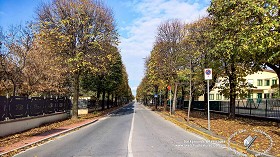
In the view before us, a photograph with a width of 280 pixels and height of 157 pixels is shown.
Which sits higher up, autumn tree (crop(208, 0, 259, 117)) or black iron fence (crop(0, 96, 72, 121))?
autumn tree (crop(208, 0, 259, 117))

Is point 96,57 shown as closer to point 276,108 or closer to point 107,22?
point 107,22

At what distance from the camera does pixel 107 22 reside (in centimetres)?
3008

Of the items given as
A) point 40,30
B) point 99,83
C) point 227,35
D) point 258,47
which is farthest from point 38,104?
point 99,83

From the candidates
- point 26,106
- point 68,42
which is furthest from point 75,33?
point 26,106

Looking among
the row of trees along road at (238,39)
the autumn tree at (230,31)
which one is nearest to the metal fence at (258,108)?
the row of trees along road at (238,39)

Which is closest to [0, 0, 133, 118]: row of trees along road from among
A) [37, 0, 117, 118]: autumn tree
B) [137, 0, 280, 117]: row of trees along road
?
[37, 0, 117, 118]: autumn tree

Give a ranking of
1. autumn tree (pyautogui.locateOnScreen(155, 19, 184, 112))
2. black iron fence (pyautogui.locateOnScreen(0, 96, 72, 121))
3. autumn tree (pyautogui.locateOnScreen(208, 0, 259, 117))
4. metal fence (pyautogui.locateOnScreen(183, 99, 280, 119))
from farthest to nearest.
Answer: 1. autumn tree (pyautogui.locateOnScreen(155, 19, 184, 112))
2. metal fence (pyautogui.locateOnScreen(183, 99, 280, 119))
3. autumn tree (pyautogui.locateOnScreen(208, 0, 259, 117))
4. black iron fence (pyautogui.locateOnScreen(0, 96, 72, 121))

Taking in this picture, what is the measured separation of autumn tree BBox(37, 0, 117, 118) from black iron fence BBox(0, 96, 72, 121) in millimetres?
3238

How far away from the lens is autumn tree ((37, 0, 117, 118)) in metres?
26.9

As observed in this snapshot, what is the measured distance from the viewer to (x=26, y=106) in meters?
19.3

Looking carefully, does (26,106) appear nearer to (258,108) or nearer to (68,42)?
(68,42)

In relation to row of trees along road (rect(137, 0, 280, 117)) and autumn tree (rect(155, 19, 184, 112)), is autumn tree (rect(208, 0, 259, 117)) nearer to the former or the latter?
row of trees along road (rect(137, 0, 280, 117))

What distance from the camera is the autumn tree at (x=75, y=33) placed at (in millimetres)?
26938

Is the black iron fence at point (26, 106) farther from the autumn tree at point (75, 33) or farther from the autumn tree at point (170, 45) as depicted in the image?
the autumn tree at point (170, 45)
